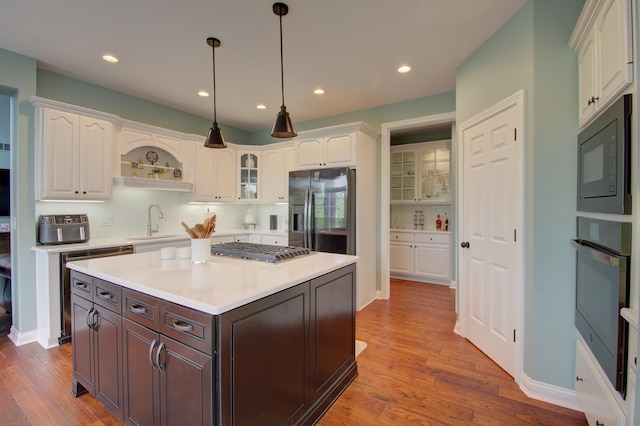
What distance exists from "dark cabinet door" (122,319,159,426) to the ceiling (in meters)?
2.21

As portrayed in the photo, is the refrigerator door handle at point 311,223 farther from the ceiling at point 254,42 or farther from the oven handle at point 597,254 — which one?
the oven handle at point 597,254

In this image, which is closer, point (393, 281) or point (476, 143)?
point (476, 143)

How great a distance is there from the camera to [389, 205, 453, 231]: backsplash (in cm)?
528

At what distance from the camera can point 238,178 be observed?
496cm

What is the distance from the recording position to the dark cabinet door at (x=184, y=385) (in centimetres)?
122

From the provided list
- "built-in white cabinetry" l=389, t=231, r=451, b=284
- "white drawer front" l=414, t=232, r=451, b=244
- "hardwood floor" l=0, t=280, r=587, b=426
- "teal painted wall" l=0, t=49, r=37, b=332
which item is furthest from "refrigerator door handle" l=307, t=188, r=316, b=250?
"teal painted wall" l=0, t=49, r=37, b=332

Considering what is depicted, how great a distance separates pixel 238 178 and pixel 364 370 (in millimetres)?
3636

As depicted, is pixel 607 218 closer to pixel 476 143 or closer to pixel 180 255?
pixel 476 143

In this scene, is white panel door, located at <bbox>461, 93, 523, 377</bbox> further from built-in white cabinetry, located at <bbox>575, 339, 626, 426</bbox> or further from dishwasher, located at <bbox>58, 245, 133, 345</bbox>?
dishwasher, located at <bbox>58, 245, 133, 345</bbox>

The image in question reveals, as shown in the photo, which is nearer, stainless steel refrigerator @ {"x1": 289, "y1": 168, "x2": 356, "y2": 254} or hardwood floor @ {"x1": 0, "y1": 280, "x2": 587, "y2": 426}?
hardwood floor @ {"x1": 0, "y1": 280, "x2": 587, "y2": 426}

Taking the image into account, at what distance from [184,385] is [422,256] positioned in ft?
14.4

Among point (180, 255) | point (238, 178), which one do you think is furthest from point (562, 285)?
point (238, 178)

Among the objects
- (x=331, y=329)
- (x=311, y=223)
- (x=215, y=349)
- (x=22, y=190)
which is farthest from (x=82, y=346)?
(x=311, y=223)

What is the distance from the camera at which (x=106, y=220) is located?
3.59 meters
